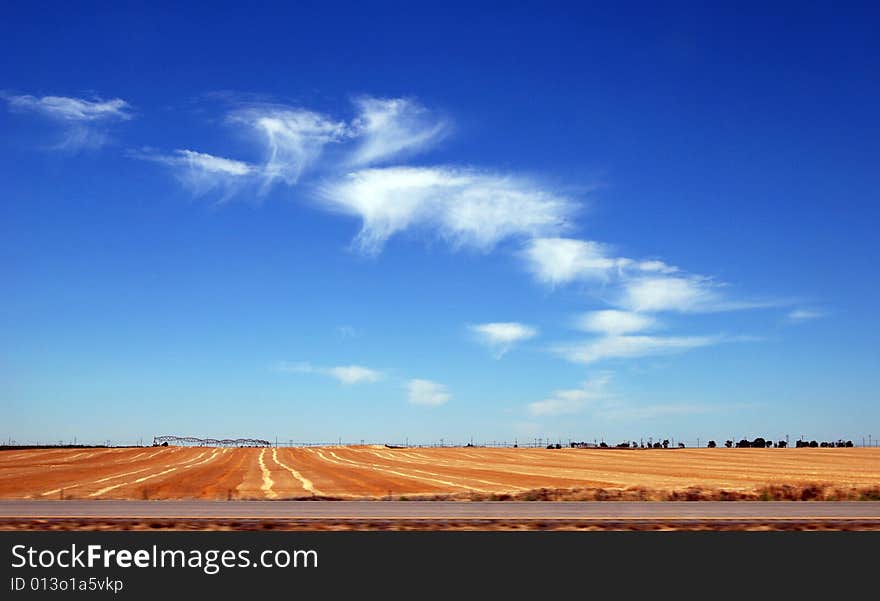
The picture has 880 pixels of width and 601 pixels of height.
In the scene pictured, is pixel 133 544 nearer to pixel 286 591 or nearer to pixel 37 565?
pixel 37 565

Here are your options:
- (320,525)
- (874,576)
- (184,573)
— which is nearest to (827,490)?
(874,576)

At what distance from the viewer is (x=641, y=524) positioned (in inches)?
939

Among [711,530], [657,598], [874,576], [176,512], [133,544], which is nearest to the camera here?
[657,598]

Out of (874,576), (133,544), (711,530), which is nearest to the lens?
(874,576)

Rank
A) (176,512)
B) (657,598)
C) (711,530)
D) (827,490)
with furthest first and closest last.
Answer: (827,490), (176,512), (711,530), (657,598)

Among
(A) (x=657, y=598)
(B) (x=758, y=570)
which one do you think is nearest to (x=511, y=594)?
(A) (x=657, y=598)

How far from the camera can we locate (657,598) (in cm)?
1527

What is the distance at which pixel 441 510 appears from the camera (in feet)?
90.3

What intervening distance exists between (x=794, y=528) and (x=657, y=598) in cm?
1045

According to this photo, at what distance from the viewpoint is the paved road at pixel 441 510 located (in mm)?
25406

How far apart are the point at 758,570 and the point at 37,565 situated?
16558 mm

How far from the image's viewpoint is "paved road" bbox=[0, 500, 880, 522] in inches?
1000

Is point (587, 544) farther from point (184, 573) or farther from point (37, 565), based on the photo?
point (37, 565)

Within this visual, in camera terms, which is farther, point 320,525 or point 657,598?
point 320,525
